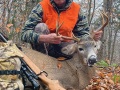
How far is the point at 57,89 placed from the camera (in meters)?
3.94

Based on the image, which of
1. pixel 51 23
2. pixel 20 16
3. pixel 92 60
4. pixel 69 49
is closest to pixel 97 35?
pixel 69 49

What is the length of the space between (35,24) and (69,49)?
79 cm

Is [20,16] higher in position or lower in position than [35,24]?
lower

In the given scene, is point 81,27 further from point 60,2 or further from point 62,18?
point 60,2

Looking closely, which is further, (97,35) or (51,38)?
(97,35)

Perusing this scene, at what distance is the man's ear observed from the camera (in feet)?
20.7

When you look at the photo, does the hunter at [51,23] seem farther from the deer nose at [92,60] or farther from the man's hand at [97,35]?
the deer nose at [92,60]

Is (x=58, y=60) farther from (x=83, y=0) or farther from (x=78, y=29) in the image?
(x=83, y=0)

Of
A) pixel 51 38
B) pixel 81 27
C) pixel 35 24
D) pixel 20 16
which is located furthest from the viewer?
pixel 20 16

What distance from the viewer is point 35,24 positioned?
248 inches

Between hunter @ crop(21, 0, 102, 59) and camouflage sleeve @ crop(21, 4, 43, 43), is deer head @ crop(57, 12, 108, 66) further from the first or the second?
A: camouflage sleeve @ crop(21, 4, 43, 43)

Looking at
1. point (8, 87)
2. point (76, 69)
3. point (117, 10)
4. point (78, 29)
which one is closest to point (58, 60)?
point (76, 69)

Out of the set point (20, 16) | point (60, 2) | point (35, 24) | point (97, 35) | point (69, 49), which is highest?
point (60, 2)

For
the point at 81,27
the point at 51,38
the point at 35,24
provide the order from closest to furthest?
the point at 51,38
the point at 35,24
the point at 81,27
